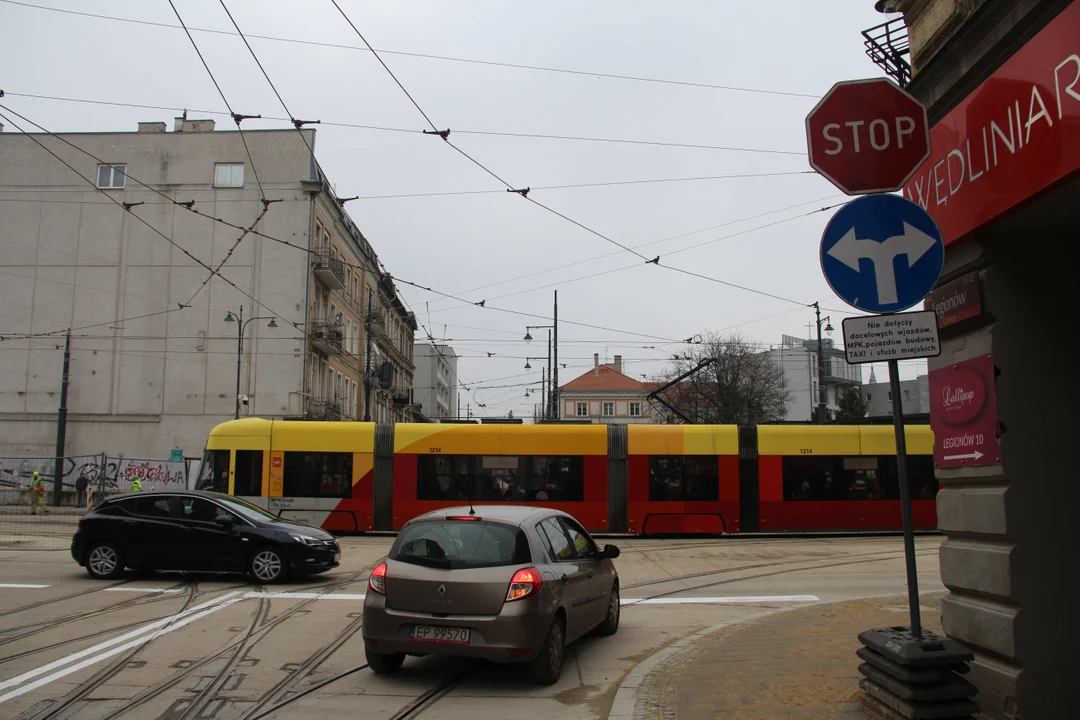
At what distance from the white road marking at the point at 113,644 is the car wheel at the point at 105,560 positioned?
2.66m

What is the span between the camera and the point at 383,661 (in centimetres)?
776

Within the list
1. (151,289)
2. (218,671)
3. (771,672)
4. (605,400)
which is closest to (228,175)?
(151,289)

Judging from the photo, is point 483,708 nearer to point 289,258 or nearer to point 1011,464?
point 1011,464

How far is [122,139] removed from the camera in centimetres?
4016

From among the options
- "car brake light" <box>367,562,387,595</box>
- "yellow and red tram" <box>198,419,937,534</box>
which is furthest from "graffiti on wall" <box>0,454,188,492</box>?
"car brake light" <box>367,562,387,595</box>

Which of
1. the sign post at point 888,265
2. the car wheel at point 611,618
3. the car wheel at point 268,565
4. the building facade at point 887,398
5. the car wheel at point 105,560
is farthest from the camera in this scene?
the building facade at point 887,398

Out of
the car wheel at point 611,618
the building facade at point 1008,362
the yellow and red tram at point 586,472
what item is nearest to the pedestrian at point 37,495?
the yellow and red tram at point 586,472

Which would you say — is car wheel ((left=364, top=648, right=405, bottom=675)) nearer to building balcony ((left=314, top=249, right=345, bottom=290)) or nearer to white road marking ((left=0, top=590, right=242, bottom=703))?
white road marking ((left=0, top=590, right=242, bottom=703))

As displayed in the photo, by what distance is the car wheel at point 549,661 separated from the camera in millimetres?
7414

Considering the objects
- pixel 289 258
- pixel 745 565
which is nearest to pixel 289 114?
pixel 745 565

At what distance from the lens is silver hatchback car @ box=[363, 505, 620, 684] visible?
714 centimetres

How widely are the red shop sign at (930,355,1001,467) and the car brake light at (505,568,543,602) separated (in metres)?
3.31

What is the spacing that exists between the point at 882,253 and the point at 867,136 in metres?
0.89

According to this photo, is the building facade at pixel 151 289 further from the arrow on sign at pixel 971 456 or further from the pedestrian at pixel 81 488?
the arrow on sign at pixel 971 456
